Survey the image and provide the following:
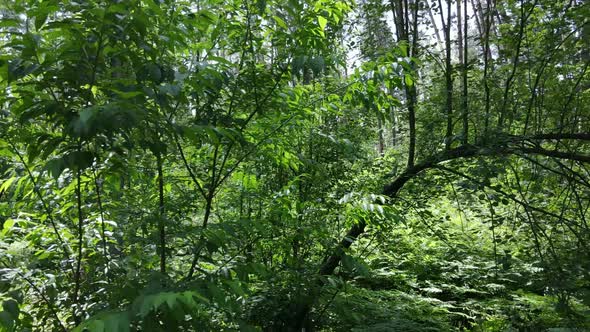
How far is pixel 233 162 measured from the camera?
3.20 m

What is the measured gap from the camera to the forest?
1.74 m

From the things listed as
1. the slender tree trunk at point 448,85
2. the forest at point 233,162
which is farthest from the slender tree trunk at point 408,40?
the slender tree trunk at point 448,85

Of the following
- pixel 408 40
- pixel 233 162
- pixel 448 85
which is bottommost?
pixel 233 162

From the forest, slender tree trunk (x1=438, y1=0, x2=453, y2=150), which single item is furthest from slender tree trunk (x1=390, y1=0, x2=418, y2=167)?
slender tree trunk (x1=438, y1=0, x2=453, y2=150)

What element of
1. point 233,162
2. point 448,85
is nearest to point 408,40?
point 448,85

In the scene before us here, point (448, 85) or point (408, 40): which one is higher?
point (408, 40)

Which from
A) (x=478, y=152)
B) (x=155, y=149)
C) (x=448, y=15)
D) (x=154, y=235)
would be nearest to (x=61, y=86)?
(x=155, y=149)

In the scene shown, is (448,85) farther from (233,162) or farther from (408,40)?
(233,162)

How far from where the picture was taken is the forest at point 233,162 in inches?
68.4

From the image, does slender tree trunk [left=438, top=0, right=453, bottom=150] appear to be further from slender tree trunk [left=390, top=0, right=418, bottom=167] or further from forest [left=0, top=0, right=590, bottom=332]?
slender tree trunk [left=390, top=0, right=418, bottom=167]

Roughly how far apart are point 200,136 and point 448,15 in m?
3.42

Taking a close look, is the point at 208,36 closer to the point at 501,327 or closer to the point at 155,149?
the point at 155,149

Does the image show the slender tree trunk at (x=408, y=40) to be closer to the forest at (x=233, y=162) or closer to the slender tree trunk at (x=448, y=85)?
the forest at (x=233, y=162)

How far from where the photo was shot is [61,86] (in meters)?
1.80
